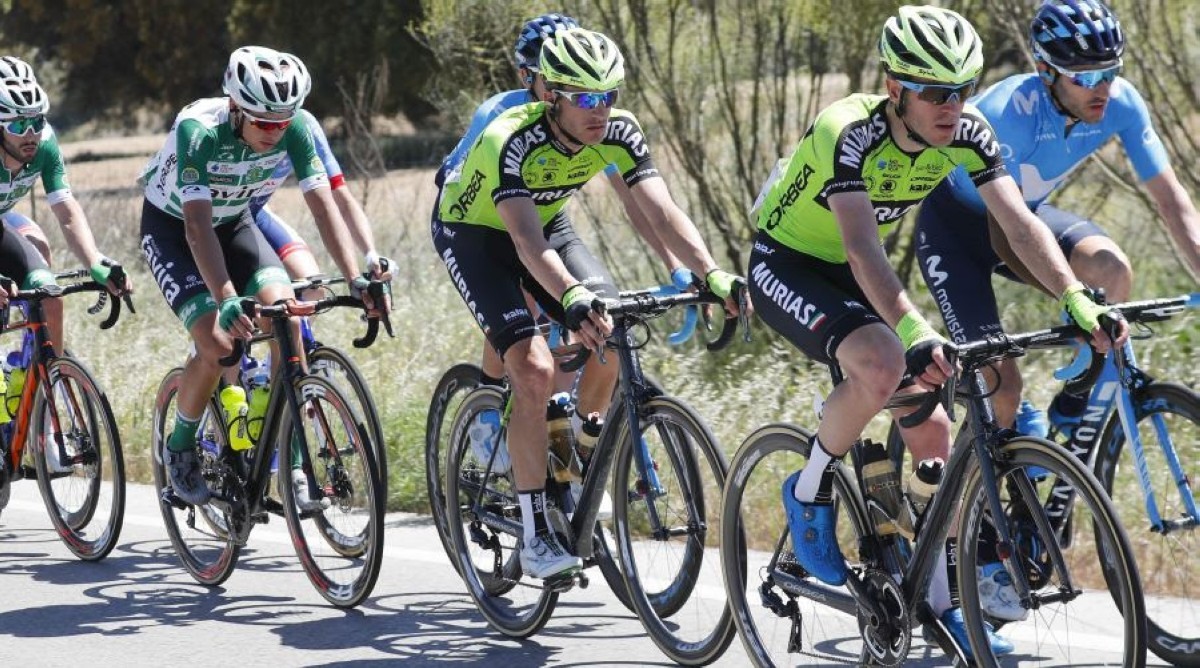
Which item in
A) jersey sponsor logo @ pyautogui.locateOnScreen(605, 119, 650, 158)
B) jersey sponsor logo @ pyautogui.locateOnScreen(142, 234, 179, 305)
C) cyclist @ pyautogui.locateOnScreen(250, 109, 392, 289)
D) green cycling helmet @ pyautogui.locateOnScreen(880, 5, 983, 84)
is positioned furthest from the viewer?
jersey sponsor logo @ pyautogui.locateOnScreen(142, 234, 179, 305)

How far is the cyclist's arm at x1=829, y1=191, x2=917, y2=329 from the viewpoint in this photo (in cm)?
460

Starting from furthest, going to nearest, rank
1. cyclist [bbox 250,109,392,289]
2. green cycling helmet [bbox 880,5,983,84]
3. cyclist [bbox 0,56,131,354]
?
cyclist [bbox 0,56,131,354] → cyclist [bbox 250,109,392,289] → green cycling helmet [bbox 880,5,983,84]

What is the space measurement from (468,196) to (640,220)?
2.08 feet

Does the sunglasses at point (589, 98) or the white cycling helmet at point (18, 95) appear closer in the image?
the sunglasses at point (589, 98)

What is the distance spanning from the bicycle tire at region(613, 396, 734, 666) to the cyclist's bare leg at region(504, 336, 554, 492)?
342 mm

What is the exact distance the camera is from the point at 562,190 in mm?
6258

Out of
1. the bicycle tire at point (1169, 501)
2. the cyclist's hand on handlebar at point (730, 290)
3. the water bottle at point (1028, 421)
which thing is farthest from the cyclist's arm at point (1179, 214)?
the cyclist's hand on handlebar at point (730, 290)

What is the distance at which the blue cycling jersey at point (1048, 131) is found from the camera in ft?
18.5

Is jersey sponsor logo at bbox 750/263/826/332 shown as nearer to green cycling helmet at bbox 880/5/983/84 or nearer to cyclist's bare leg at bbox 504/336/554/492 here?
green cycling helmet at bbox 880/5/983/84

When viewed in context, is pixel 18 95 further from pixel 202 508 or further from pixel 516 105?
pixel 516 105

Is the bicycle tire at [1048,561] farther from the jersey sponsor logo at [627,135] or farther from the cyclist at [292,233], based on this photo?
the cyclist at [292,233]

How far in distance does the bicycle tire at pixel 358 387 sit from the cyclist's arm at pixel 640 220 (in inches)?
45.6

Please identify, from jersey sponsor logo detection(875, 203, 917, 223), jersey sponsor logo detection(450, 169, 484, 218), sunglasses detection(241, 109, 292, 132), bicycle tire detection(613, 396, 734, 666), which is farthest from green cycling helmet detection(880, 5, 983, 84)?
sunglasses detection(241, 109, 292, 132)

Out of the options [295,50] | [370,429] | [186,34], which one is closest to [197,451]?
[370,429]
